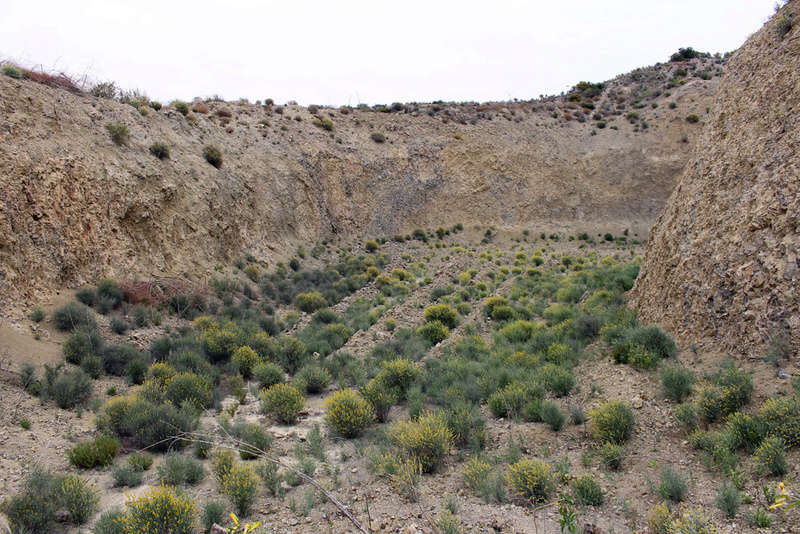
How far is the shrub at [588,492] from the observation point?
218 inches

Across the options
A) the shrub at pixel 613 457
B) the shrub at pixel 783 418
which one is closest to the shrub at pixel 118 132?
the shrub at pixel 613 457

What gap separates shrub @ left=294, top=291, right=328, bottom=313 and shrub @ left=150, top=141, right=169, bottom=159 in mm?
8621

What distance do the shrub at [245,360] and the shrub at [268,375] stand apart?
74cm

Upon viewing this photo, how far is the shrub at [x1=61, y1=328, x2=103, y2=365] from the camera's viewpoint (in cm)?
1080

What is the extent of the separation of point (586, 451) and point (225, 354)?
984cm

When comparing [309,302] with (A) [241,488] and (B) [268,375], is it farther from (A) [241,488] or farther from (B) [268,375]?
(A) [241,488]

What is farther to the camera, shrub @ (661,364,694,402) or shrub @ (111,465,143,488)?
shrub @ (661,364,694,402)

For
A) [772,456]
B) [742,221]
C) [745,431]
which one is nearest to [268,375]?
[745,431]

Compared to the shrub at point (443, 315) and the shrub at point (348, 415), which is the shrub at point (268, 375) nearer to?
the shrub at point (348, 415)

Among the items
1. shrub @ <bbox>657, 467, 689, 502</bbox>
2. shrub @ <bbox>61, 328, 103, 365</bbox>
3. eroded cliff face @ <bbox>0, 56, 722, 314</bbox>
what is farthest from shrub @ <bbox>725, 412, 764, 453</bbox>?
eroded cliff face @ <bbox>0, 56, 722, 314</bbox>

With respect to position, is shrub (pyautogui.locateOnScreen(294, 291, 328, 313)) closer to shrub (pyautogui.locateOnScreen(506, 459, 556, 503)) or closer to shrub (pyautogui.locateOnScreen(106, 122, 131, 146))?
shrub (pyautogui.locateOnScreen(106, 122, 131, 146))

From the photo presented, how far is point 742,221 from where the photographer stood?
27.7 feet

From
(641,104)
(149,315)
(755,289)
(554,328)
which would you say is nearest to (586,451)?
(755,289)

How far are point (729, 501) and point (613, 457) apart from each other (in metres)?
1.60
